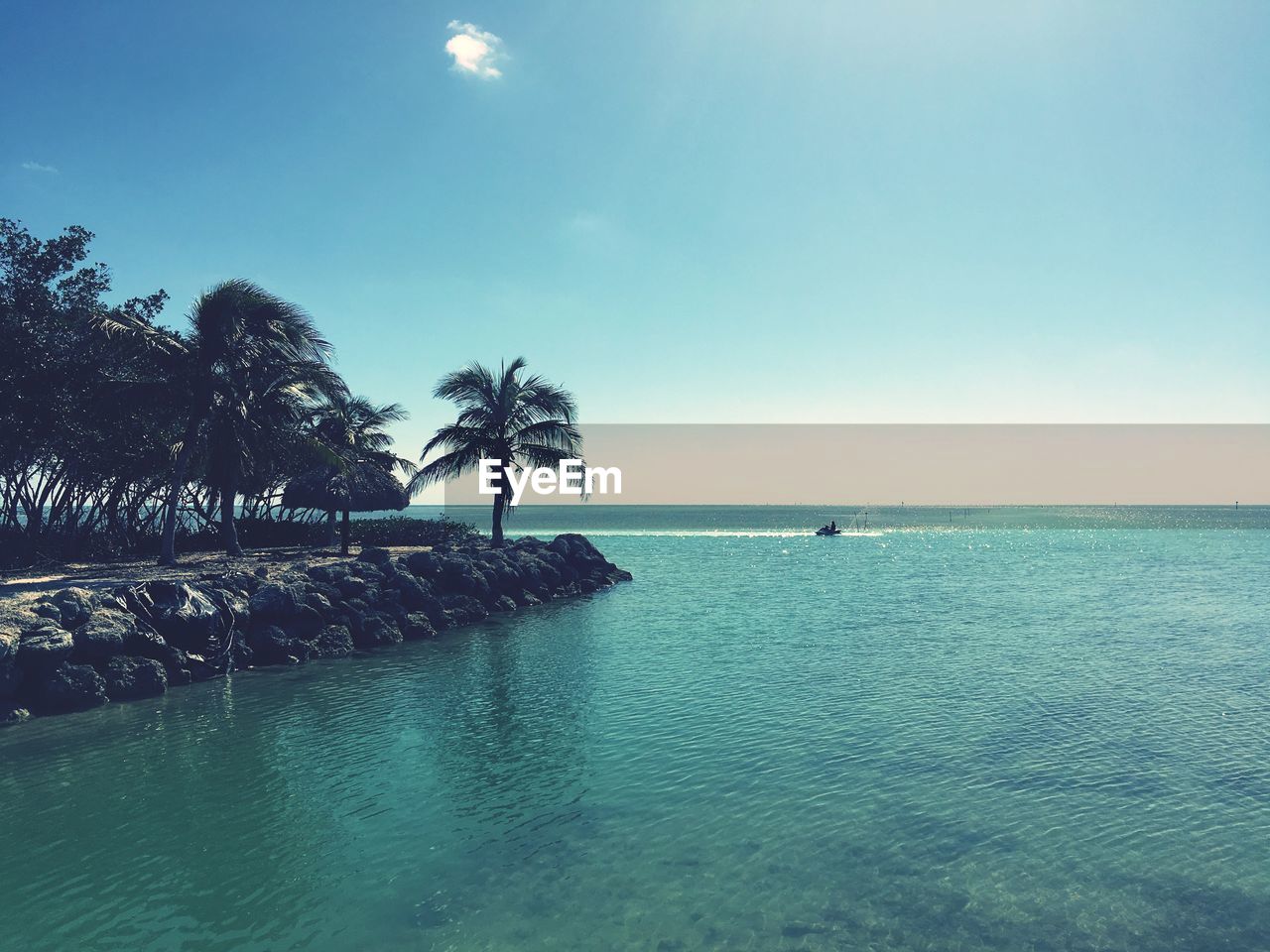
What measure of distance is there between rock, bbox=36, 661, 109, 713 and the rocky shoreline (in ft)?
0.06

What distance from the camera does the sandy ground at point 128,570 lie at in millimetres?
19109

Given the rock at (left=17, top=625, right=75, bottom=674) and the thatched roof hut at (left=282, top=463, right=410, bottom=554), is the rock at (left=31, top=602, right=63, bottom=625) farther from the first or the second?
the thatched roof hut at (left=282, top=463, right=410, bottom=554)

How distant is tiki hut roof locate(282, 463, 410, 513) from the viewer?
3344 centimetres

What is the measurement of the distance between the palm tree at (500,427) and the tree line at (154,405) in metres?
0.10

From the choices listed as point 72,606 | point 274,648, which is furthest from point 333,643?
point 72,606

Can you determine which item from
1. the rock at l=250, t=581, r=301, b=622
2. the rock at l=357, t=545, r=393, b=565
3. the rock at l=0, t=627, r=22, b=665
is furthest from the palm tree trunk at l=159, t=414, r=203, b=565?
the rock at l=0, t=627, r=22, b=665

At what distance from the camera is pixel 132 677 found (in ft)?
53.3

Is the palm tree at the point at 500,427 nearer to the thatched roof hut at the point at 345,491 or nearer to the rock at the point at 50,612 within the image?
the thatched roof hut at the point at 345,491

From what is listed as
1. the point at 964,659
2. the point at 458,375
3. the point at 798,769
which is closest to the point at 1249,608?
the point at 964,659

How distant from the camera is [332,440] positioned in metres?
37.4

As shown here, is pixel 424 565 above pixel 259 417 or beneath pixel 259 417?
beneath

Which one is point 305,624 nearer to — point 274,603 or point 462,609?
point 274,603

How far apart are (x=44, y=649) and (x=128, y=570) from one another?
8522mm

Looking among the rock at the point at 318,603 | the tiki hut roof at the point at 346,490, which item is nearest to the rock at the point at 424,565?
the rock at the point at 318,603
